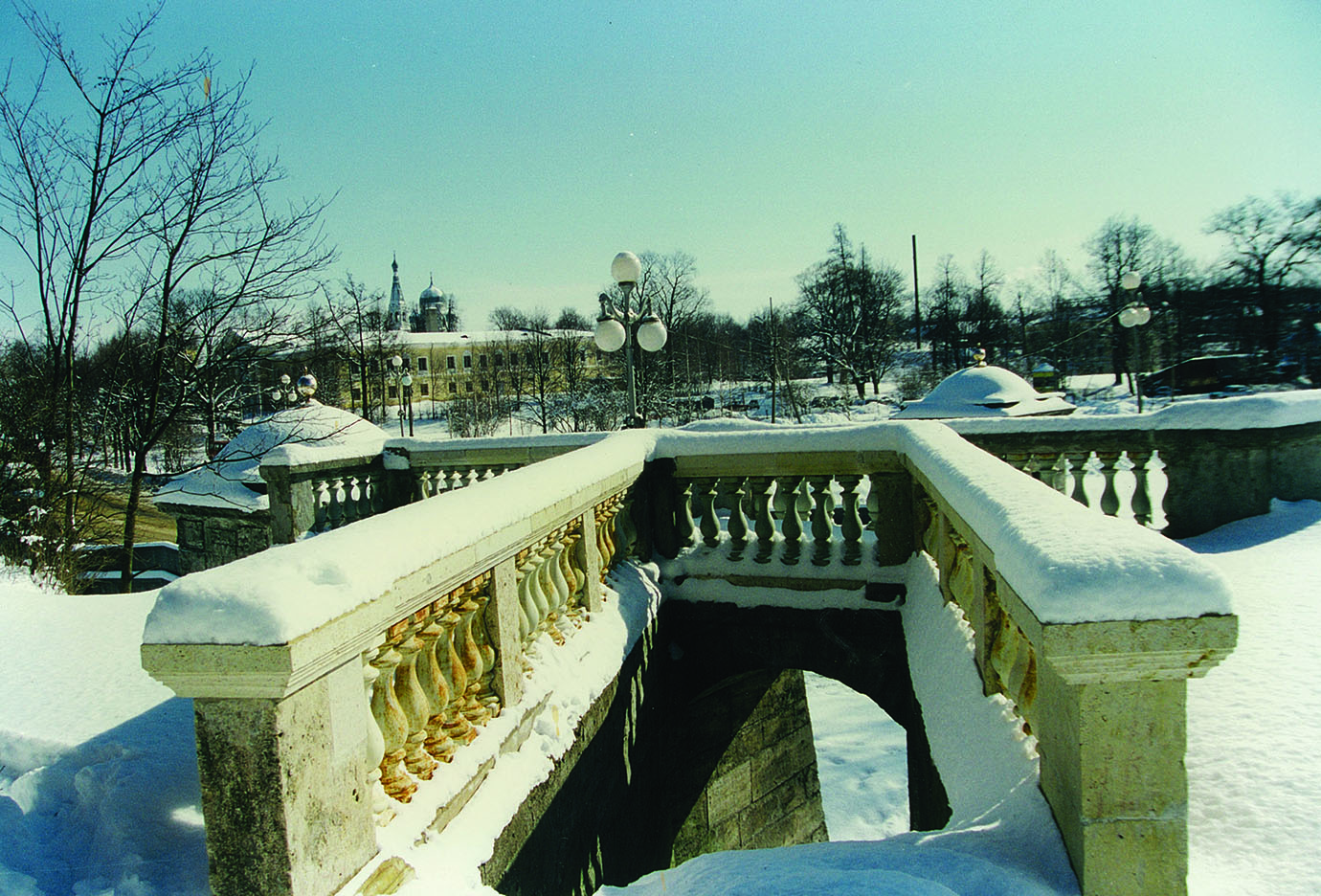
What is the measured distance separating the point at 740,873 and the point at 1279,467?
6.00m

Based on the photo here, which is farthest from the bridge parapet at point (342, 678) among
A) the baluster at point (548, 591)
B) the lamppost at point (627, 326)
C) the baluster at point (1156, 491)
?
the lamppost at point (627, 326)

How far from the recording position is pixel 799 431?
5.21 m

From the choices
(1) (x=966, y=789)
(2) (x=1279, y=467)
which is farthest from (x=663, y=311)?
(1) (x=966, y=789)

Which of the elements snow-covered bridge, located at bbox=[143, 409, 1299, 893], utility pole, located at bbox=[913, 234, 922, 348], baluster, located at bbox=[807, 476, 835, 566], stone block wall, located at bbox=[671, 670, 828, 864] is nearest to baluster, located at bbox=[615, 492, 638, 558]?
snow-covered bridge, located at bbox=[143, 409, 1299, 893]

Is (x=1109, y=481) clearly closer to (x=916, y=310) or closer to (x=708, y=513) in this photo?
(x=708, y=513)

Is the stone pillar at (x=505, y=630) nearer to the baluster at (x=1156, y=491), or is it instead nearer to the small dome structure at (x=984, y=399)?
the baluster at (x=1156, y=491)

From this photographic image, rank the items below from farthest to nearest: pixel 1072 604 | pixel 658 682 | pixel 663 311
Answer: pixel 663 311
pixel 658 682
pixel 1072 604

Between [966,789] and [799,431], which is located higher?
[799,431]

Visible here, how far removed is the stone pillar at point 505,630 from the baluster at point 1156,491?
5.48m

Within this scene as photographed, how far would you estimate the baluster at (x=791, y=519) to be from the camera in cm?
528

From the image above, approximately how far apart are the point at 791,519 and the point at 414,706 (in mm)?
3484

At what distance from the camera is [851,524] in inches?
209

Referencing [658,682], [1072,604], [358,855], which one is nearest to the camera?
[1072,604]

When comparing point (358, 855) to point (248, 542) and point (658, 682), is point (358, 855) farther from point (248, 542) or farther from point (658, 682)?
point (248, 542)
